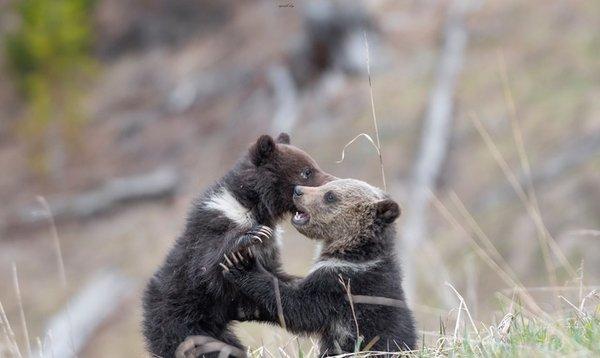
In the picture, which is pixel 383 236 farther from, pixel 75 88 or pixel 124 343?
pixel 75 88

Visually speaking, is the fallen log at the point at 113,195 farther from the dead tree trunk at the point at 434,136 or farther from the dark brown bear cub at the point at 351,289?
the dark brown bear cub at the point at 351,289

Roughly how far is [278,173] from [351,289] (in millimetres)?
1425

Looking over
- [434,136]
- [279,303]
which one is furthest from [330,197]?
[434,136]

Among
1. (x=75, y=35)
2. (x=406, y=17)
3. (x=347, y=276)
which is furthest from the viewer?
(x=75, y=35)

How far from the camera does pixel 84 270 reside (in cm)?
3206

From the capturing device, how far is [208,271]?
253 inches

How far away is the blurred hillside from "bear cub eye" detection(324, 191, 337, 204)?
9414 mm

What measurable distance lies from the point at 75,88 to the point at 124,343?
17982 mm

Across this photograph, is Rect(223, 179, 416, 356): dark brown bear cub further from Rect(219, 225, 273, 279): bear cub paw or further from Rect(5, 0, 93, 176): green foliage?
Rect(5, 0, 93, 176): green foliage

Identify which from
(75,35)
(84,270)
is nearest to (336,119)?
(84,270)

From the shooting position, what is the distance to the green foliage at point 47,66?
40.0 metres

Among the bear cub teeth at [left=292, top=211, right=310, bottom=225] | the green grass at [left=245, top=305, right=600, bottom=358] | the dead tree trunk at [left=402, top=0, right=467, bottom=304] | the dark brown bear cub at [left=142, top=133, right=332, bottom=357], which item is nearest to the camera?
the green grass at [left=245, top=305, right=600, bottom=358]

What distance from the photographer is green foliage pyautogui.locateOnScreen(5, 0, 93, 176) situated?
3997cm

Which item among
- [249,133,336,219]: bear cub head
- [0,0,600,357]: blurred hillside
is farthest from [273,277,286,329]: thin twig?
[0,0,600,357]: blurred hillside
